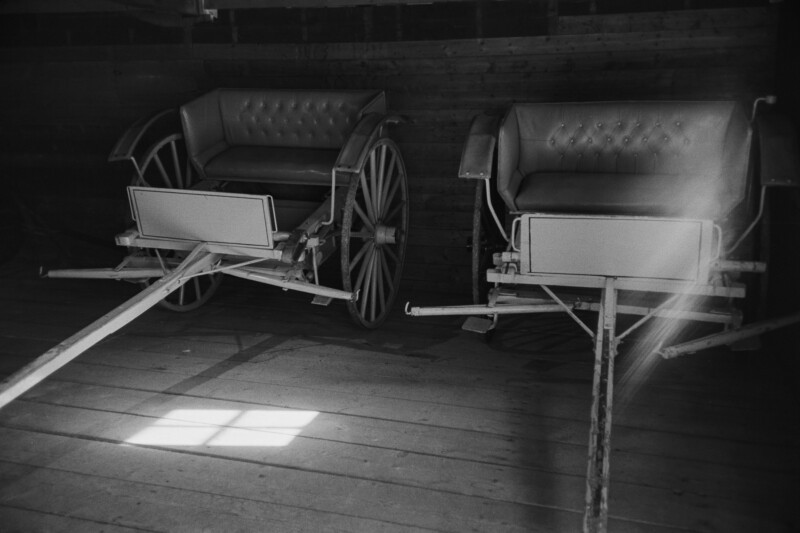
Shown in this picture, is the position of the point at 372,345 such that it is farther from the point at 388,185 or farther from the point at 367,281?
the point at 388,185

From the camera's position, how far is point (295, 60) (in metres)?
4.55

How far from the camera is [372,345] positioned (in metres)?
3.77

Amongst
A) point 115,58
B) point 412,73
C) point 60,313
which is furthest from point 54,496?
point 115,58

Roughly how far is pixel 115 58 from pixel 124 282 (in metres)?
1.39

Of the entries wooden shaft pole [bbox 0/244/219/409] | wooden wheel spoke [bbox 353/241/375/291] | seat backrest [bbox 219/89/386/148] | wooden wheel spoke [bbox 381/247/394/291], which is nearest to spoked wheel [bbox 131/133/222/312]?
seat backrest [bbox 219/89/386/148]

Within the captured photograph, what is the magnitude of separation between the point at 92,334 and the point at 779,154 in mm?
2577

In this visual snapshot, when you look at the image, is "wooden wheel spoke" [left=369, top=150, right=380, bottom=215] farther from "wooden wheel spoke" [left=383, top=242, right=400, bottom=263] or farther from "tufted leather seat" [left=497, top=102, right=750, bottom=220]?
"tufted leather seat" [left=497, top=102, right=750, bottom=220]

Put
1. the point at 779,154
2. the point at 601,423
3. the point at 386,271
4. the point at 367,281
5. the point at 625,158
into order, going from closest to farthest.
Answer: the point at 601,423 → the point at 779,154 → the point at 625,158 → the point at 367,281 → the point at 386,271

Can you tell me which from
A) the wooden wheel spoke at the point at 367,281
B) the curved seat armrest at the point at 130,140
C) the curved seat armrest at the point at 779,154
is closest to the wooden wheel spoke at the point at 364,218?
the wooden wheel spoke at the point at 367,281

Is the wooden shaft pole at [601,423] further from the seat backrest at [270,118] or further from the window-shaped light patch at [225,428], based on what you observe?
the seat backrest at [270,118]

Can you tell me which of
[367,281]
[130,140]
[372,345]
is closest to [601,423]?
[372,345]

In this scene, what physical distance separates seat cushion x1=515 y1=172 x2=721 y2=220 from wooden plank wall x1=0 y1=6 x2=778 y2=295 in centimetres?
70

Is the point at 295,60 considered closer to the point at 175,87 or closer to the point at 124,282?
the point at 175,87

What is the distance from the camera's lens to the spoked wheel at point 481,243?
11.3 ft
